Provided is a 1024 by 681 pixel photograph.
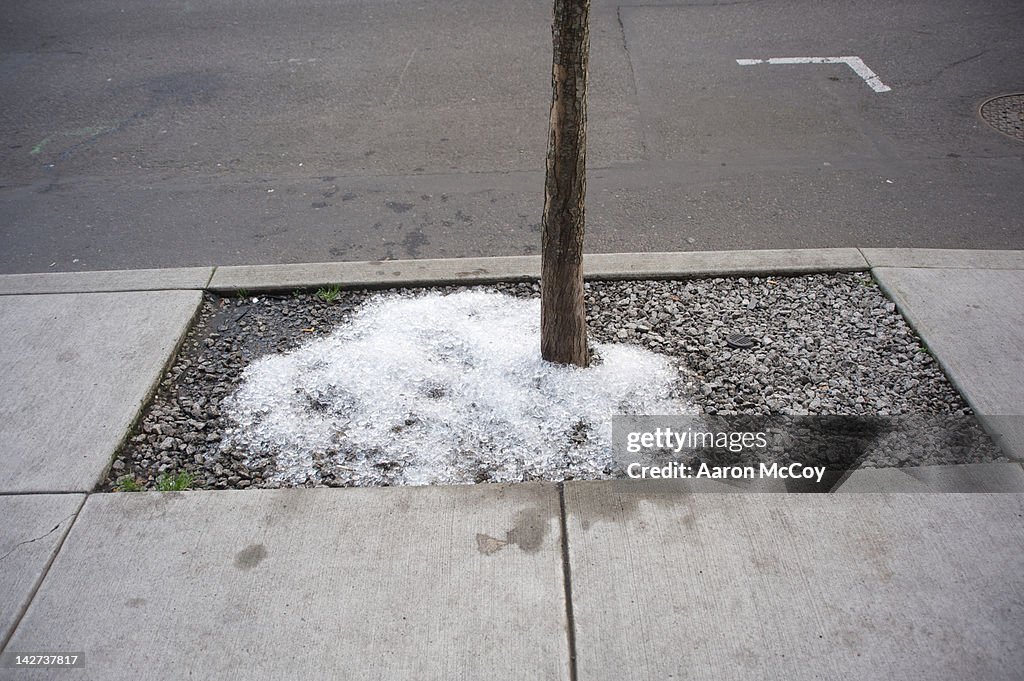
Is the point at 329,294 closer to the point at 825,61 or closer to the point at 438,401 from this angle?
the point at 438,401

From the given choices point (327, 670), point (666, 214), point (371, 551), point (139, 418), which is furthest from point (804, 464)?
point (139, 418)

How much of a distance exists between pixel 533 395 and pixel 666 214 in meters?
2.24

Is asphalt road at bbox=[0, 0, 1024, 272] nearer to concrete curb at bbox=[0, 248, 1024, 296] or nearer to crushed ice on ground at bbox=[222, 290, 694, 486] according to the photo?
concrete curb at bbox=[0, 248, 1024, 296]

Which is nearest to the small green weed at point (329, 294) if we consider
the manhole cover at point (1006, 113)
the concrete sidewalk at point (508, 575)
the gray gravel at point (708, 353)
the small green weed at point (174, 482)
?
the gray gravel at point (708, 353)

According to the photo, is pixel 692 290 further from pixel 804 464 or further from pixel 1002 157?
pixel 1002 157

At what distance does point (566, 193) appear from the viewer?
349cm

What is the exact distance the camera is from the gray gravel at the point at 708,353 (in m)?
3.52

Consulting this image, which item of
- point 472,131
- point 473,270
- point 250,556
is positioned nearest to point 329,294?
point 473,270

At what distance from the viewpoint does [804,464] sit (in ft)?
11.0

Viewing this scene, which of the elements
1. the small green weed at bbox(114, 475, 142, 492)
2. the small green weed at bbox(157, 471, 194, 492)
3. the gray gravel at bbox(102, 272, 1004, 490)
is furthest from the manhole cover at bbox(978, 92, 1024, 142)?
the small green weed at bbox(114, 475, 142, 492)

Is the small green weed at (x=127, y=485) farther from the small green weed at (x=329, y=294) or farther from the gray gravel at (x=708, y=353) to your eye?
the small green weed at (x=329, y=294)

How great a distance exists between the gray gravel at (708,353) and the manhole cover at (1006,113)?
2.88 metres

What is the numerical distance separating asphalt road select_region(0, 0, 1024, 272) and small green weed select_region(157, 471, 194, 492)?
199 centimetres

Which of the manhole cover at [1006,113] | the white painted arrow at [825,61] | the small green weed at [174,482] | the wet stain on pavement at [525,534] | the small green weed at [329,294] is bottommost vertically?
the wet stain on pavement at [525,534]
